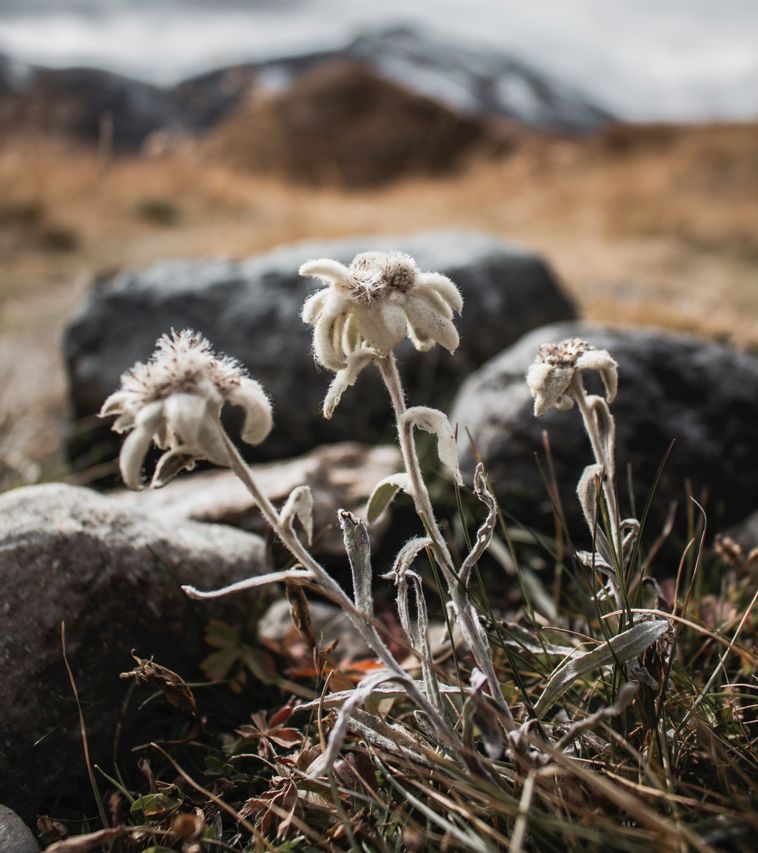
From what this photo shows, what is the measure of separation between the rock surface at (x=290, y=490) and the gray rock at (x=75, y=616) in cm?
34

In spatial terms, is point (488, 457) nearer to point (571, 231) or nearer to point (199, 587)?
point (199, 587)

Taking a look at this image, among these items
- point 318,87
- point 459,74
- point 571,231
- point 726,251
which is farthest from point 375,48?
point 726,251

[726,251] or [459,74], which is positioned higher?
[459,74]

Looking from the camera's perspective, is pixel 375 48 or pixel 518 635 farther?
pixel 375 48

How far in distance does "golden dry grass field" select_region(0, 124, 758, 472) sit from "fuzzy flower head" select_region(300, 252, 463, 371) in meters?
2.68

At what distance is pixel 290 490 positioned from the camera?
8.49ft

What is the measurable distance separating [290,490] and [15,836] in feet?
4.39

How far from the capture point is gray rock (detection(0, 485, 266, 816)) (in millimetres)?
1646

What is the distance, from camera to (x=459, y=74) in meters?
25.5

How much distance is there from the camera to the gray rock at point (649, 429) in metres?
2.56

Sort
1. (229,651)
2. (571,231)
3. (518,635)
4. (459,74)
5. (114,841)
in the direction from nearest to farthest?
(114,841) → (518,635) → (229,651) → (571,231) → (459,74)

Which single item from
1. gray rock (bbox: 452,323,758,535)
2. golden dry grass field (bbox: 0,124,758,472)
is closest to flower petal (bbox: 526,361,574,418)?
gray rock (bbox: 452,323,758,535)

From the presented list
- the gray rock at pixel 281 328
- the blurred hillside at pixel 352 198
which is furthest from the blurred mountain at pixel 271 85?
the gray rock at pixel 281 328

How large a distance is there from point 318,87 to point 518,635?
21.1 m
